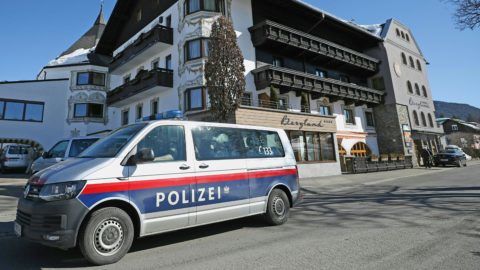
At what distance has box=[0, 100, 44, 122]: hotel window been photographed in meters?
26.6

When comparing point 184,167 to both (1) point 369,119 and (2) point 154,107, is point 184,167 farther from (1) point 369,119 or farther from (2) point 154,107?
(1) point 369,119

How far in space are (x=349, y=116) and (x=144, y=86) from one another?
19.0 metres

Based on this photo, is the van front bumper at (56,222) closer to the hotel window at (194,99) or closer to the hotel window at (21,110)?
the hotel window at (194,99)

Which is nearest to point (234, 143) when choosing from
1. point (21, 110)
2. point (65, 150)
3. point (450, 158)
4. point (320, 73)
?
point (65, 150)

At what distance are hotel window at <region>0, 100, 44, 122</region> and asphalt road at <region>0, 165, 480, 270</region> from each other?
974 inches

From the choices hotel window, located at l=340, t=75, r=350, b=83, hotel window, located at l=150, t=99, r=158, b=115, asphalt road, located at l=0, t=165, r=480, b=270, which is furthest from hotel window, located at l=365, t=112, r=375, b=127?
asphalt road, located at l=0, t=165, r=480, b=270

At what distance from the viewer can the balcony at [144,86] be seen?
826 inches

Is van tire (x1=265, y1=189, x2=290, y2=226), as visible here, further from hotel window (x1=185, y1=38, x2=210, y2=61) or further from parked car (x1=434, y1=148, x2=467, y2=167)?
parked car (x1=434, y1=148, x2=467, y2=167)

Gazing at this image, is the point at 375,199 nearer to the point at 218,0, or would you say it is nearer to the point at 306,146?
the point at 306,146

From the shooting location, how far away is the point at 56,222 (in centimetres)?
395

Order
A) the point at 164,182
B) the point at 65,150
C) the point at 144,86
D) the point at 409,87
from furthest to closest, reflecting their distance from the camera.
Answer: the point at 409,87 < the point at 144,86 < the point at 65,150 < the point at 164,182

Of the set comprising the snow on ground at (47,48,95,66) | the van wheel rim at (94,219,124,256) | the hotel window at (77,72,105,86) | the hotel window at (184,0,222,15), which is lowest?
the van wheel rim at (94,219,124,256)

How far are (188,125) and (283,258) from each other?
2802 mm

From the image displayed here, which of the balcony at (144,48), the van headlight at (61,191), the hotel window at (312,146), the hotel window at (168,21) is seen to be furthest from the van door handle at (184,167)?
the hotel window at (168,21)
